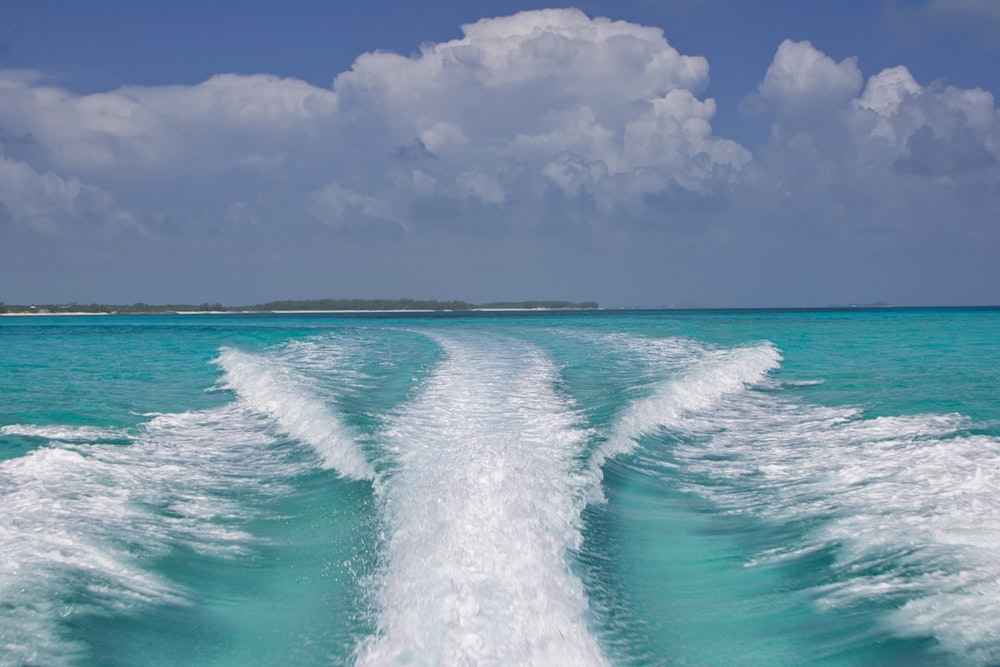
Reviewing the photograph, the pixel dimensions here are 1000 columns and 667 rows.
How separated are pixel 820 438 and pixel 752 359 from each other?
34.1 feet

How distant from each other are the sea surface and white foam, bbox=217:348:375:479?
0.07 meters

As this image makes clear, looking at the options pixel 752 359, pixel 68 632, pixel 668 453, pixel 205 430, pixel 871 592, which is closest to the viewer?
pixel 68 632

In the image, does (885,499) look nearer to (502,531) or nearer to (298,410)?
(502,531)

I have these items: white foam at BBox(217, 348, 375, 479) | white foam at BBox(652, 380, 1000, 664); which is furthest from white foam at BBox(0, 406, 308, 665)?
white foam at BBox(652, 380, 1000, 664)

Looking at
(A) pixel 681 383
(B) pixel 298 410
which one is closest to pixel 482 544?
(B) pixel 298 410

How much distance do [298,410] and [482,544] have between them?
23.4 ft

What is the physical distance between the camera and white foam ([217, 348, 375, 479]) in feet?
29.0

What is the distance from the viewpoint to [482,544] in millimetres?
5551

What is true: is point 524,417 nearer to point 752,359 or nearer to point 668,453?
point 668,453

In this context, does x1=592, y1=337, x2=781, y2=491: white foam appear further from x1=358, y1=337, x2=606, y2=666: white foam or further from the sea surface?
x1=358, y1=337, x2=606, y2=666: white foam

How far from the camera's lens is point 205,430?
11.2 m

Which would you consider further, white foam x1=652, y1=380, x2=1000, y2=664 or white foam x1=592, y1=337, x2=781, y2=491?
white foam x1=592, y1=337, x2=781, y2=491

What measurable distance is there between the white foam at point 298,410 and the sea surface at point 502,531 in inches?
2.8

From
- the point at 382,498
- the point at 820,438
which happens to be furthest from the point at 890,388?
the point at 382,498
